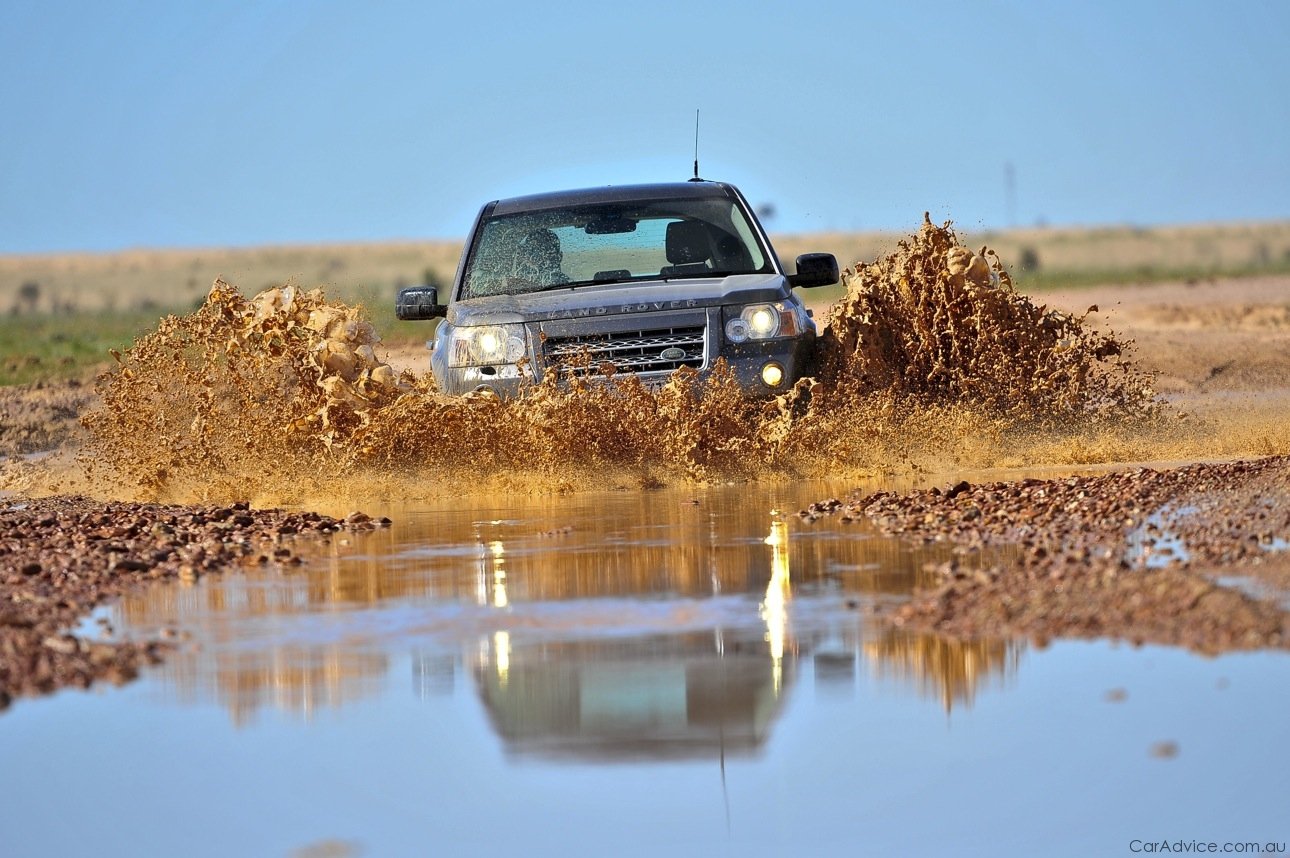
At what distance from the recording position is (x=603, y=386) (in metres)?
11.9

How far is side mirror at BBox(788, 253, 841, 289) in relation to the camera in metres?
12.5

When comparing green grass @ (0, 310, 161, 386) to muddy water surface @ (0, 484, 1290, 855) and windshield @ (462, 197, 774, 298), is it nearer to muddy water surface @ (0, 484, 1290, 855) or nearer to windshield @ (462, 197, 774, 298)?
windshield @ (462, 197, 774, 298)

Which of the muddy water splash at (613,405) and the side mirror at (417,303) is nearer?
the muddy water splash at (613,405)

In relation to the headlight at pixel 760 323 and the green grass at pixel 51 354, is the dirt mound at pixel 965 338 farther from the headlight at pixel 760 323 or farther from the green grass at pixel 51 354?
the green grass at pixel 51 354

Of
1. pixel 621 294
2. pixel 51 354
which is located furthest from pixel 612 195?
pixel 51 354

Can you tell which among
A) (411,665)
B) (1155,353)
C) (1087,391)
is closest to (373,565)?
(411,665)

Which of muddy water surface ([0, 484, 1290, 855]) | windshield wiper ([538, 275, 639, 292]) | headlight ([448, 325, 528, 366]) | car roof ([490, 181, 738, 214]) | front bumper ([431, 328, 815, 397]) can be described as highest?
car roof ([490, 181, 738, 214])

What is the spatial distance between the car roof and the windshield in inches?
2.0

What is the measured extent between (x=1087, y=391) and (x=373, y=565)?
6.52 metres

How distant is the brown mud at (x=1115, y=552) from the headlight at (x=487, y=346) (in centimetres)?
231

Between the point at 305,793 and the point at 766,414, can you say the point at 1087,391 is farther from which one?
the point at 305,793

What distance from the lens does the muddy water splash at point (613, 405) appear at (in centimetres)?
1217

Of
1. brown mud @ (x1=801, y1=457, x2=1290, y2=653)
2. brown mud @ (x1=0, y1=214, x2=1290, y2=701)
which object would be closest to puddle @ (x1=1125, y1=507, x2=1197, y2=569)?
brown mud @ (x1=801, y1=457, x2=1290, y2=653)

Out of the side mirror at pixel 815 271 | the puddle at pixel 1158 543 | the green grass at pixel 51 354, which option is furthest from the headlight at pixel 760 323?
the green grass at pixel 51 354
